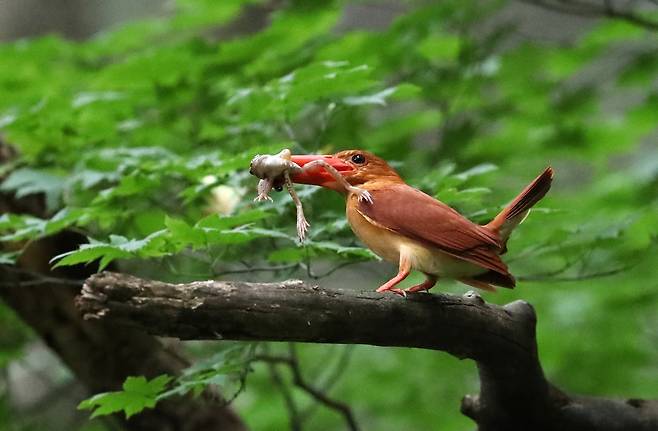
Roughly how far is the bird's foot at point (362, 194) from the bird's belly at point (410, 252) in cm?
4

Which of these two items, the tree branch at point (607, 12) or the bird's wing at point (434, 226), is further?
the tree branch at point (607, 12)

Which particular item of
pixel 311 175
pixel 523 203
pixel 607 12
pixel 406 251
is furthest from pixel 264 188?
pixel 607 12

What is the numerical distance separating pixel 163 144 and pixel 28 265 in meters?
0.75

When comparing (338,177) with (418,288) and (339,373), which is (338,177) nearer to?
(418,288)

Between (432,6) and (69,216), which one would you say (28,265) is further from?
(432,6)

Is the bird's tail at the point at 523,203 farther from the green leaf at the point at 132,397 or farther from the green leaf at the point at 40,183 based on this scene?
the green leaf at the point at 40,183

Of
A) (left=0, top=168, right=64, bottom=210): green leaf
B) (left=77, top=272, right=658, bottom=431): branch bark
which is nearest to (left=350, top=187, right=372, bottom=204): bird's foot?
(left=77, top=272, right=658, bottom=431): branch bark

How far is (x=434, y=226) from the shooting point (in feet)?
6.69

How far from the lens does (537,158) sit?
4.18 m

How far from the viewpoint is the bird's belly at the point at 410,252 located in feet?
6.79

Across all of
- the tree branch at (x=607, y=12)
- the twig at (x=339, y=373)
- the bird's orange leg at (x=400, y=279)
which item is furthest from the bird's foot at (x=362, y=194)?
the tree branch at (x=607, y=12)

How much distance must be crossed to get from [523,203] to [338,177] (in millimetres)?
477

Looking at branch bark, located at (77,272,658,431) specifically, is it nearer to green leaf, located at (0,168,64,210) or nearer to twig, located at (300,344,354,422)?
twig, located at (300,344,354,422)

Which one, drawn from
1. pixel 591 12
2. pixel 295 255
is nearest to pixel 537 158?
pixel 591 12
